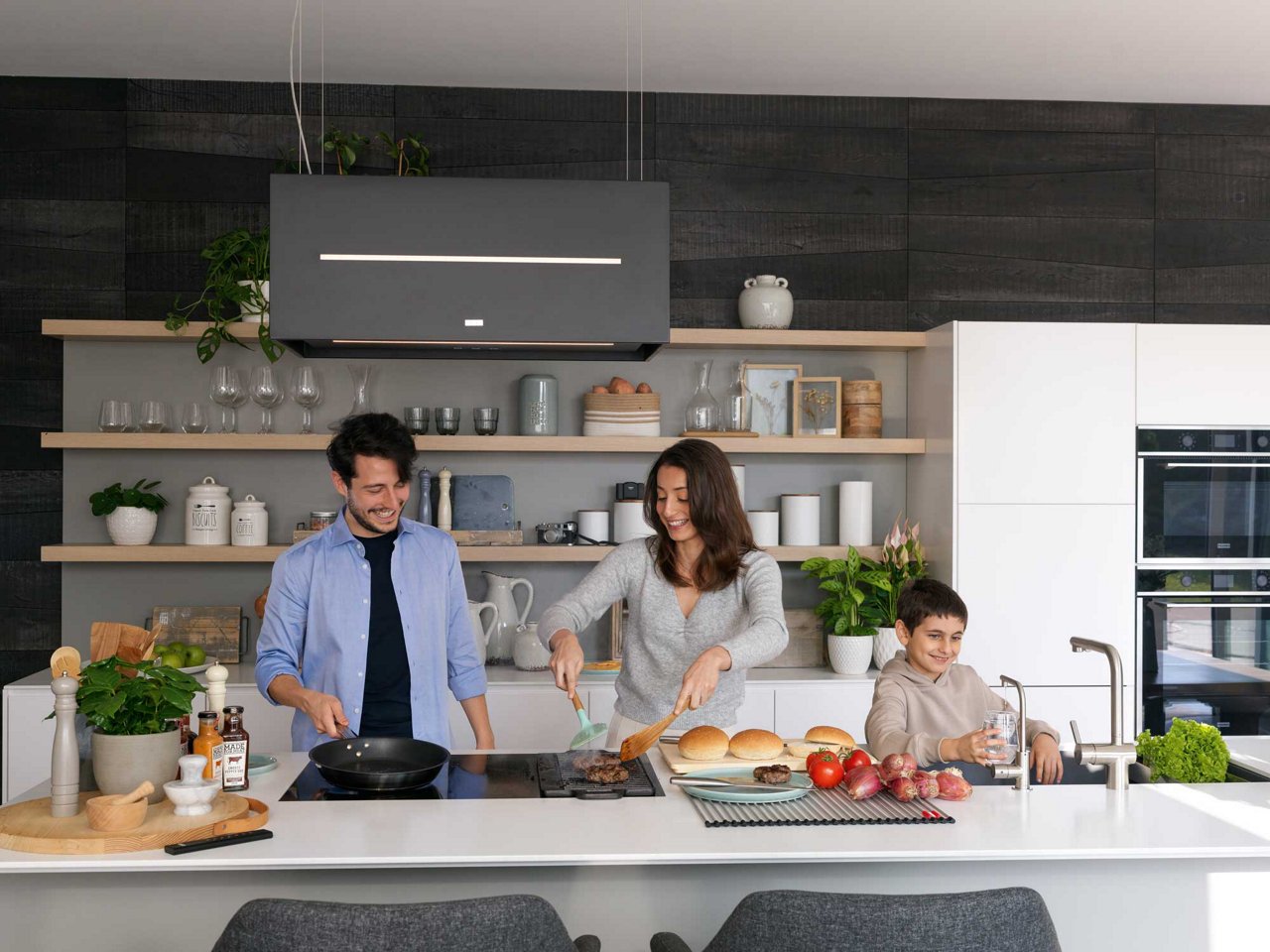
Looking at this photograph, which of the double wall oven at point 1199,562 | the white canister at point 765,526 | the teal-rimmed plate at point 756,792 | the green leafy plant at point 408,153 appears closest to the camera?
the teal-rimmed plate at point 756,792

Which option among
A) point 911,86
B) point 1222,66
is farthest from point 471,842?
point 1222,66

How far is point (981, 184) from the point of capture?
4.51 metres

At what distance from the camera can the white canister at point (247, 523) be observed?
4090mm

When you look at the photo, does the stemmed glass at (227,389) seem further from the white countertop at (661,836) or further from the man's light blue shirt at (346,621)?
the white countertop at (661,836)

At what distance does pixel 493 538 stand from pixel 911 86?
2222 millimetres

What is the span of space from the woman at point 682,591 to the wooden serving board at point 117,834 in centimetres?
84

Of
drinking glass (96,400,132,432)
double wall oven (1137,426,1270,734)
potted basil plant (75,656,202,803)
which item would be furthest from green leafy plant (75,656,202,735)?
double wall oven (1137,426,1270,734)

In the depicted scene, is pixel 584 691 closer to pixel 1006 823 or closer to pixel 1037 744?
pixel 1037 744

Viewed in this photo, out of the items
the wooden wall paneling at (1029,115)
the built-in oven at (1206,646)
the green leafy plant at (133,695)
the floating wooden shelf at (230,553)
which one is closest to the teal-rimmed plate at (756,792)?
the green leafy plant at (133,695)

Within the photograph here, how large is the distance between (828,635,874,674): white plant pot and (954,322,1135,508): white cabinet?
0.60 metres

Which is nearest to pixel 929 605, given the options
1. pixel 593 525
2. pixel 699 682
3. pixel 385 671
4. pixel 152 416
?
pixel 699 682

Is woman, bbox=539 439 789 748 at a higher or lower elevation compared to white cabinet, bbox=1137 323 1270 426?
lower

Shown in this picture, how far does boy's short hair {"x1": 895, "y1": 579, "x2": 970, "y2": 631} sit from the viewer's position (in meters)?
2.73

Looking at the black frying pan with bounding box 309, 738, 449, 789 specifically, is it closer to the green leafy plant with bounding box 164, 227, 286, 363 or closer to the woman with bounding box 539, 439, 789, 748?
the woman with bounding box 539, 439, 789, 748
